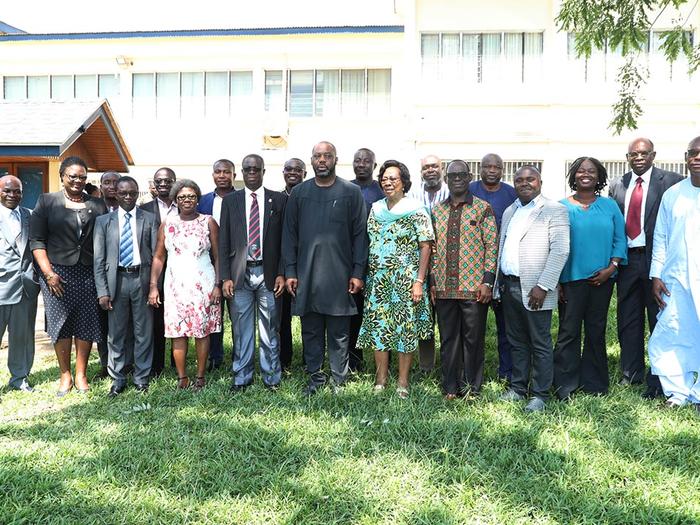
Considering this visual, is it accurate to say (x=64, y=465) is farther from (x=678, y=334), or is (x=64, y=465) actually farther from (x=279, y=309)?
(x=678, y=334)

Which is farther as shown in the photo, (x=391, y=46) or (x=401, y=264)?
(x=391, y=46)

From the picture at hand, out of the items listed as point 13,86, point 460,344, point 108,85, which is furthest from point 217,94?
point 460,344

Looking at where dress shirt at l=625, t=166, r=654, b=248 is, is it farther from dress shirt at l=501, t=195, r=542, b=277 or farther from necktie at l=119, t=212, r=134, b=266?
necktie at l=119, t=212, r=134, b=266

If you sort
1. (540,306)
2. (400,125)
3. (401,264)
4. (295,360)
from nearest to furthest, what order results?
(540,306) < (401,264) < (295,360) < (400,125)

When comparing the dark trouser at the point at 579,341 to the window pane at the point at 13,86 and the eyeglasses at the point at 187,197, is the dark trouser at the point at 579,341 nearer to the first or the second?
the eyeglasses at the point at 187,197

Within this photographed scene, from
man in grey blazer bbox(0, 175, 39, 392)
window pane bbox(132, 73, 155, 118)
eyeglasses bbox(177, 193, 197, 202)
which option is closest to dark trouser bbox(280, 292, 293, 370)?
eyeglasses bbox(177, 193, 197, 202)

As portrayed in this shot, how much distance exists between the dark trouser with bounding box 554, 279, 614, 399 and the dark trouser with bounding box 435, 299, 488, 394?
68cm

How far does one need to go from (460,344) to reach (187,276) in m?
2.55

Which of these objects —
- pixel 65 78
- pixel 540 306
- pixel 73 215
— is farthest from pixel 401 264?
pixel 65 78

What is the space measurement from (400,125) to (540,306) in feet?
47.4

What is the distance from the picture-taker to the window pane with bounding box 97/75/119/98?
20.5 meters

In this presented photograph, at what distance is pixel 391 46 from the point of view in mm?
18953

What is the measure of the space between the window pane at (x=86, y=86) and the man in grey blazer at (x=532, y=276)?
18657 mm

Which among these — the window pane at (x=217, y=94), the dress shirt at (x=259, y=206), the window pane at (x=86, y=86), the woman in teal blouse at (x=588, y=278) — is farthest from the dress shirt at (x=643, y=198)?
the window pane at (x=86, y=86)
